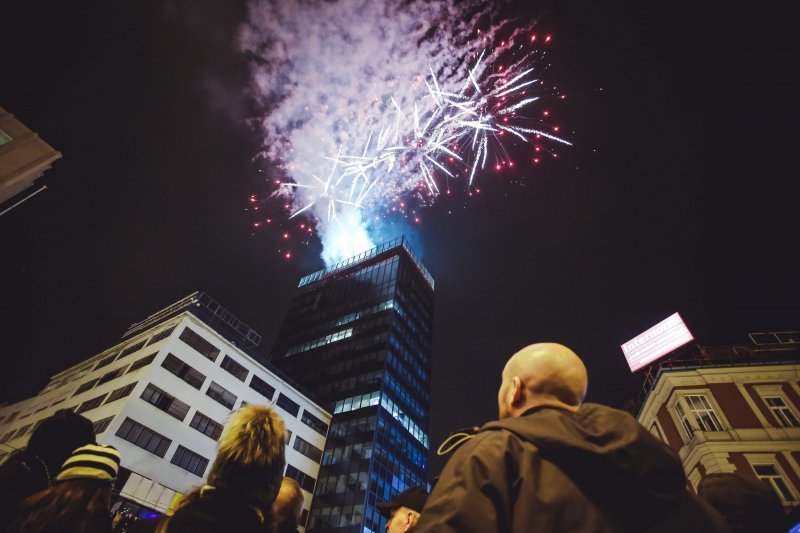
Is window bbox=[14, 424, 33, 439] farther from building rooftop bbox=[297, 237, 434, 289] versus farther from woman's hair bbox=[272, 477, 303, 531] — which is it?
woman's hair bbox=[272, 477, 303, 531]

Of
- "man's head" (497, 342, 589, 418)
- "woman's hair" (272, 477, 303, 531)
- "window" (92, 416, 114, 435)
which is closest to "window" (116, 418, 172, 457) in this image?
"window" (92, 416, 114, 435)

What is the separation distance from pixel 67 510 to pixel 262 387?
3687cm

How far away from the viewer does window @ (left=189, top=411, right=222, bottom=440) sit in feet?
94.8

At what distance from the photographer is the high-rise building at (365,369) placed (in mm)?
36969

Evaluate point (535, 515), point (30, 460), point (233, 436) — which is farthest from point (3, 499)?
point (535, 515)

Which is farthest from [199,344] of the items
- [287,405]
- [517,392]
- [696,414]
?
[517,392]

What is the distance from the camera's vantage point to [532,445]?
1.68m

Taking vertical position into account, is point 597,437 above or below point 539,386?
below

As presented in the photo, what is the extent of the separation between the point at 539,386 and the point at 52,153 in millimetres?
35699

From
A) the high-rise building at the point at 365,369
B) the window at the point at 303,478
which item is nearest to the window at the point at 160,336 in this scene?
the window at the point at 303,478

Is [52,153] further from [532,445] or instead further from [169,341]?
[532,445]

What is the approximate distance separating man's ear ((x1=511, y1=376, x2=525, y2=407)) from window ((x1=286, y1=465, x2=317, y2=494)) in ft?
127

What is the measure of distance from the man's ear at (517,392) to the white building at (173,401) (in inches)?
1192

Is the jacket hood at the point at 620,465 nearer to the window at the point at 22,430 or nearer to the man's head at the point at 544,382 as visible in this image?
the man's head at the point at 544,382
